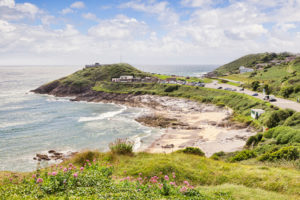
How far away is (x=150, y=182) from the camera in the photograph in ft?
34.9

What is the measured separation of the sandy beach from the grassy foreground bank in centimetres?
1729

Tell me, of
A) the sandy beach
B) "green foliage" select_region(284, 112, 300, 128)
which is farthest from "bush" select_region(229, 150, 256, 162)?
"green foliage" select_region(284, 112, 300, 128)

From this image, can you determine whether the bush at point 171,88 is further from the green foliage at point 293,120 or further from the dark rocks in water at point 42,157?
the dark rocks in water at point 42,157

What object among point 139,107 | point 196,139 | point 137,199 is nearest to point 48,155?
point 196,139

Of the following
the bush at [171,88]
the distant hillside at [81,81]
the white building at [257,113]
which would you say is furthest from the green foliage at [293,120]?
the distant hillside at [81,81]

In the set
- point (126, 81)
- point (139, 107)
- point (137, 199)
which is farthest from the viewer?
point (126, 81)

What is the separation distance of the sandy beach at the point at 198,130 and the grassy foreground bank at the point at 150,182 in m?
17.3

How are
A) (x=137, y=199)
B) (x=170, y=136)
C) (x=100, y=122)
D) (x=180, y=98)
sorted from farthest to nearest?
(x=180, y=98)
(x=100, y=122)
(x=170, y=136)
(x=137, y=199)

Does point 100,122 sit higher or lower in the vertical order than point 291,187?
lower

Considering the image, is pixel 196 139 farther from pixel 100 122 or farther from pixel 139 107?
pixel 139 107

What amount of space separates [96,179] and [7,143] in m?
34.9

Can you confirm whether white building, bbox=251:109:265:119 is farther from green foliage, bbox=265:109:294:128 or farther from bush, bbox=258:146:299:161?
bush, bbox=258:146:299:161

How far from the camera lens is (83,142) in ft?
120

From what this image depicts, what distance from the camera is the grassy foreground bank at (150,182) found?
7.50 meters
